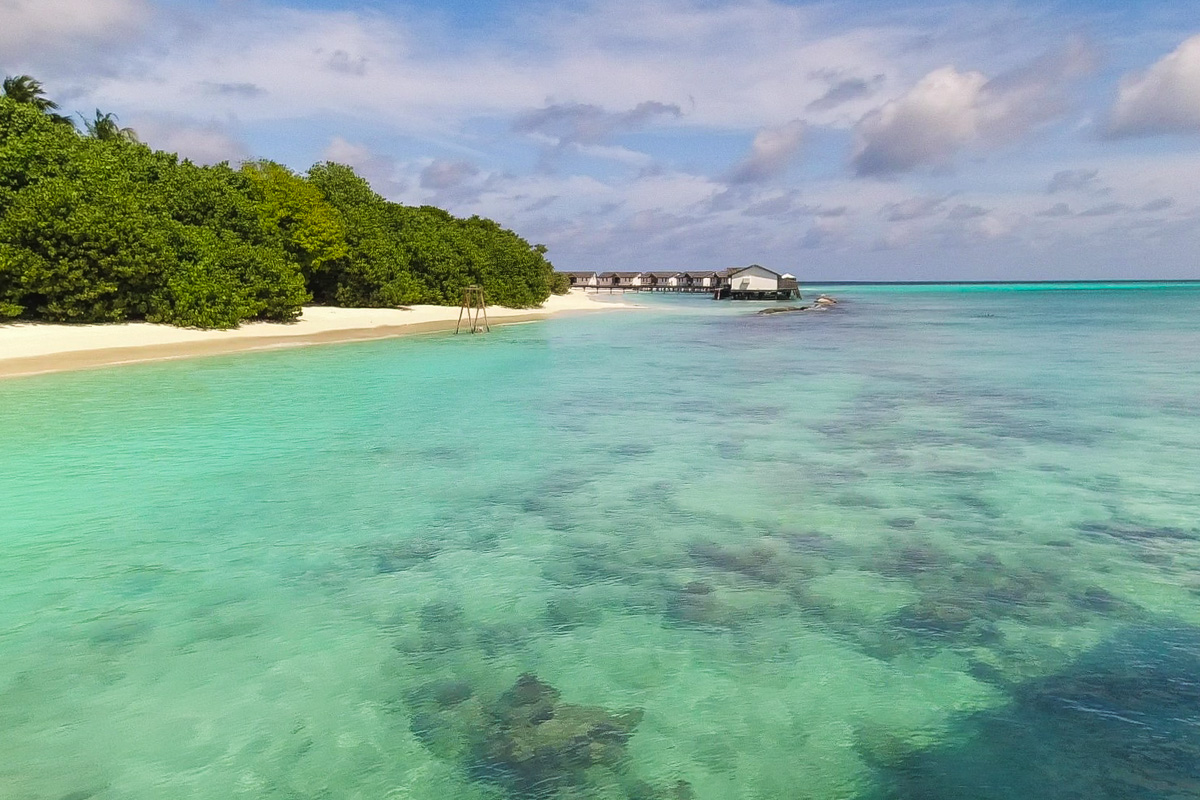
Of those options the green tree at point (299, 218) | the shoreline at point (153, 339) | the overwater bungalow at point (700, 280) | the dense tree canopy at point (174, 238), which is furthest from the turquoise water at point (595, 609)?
the overwater bungalow at point (700, 280)

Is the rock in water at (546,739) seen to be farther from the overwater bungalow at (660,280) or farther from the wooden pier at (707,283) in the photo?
the overwater bungalow at (660,280)

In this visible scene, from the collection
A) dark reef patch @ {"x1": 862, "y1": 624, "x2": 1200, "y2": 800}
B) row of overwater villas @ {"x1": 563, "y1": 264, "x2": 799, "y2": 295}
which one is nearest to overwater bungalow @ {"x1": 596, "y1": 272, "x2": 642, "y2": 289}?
row of overwater villas @ {"x1": 563, "y1": 264, "x2": 799, "y2": 295}

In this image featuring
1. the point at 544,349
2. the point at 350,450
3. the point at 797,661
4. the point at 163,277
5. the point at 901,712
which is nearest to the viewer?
the point at 901,712

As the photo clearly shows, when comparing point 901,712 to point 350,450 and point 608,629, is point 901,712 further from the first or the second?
point 350,450

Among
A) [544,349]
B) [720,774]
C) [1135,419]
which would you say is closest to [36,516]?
[720,774]

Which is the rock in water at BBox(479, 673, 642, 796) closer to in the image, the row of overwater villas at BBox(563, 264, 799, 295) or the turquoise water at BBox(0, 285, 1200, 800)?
the turquoise water at BBox(0, 285, 1200, 800)

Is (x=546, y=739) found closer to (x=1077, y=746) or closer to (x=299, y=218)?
(x=1077, y=746)

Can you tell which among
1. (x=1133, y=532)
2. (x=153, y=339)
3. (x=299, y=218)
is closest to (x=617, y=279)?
(x=299, y=218)
